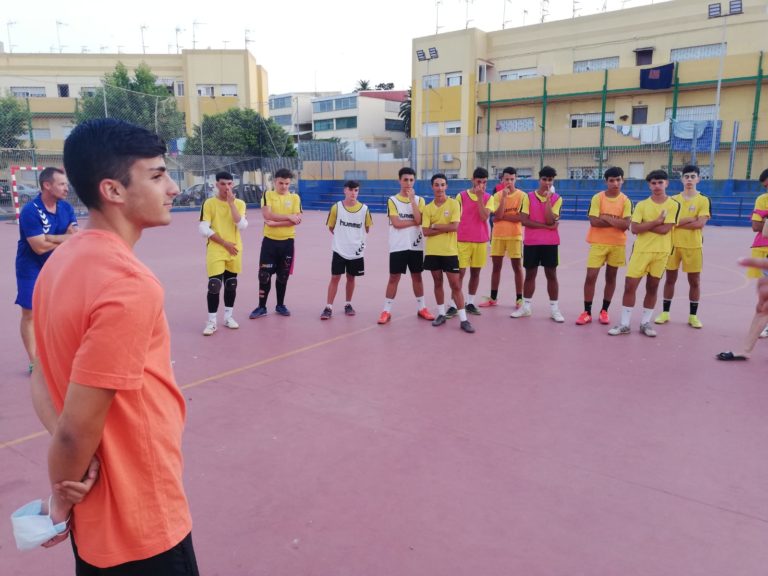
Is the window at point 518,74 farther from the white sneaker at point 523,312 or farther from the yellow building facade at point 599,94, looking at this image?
the white sneaker at point 523,312

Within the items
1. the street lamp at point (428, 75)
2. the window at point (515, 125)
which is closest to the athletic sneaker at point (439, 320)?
the street lamp at point (428, 75)

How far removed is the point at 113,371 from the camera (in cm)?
123

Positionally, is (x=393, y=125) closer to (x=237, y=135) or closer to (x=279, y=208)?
(x=237, y=135)

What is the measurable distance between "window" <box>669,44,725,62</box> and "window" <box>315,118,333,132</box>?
33.2 metres

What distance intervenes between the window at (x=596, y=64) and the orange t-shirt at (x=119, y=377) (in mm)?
33000

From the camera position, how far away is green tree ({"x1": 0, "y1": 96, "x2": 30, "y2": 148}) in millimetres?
23844

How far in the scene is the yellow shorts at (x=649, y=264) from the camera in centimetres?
622

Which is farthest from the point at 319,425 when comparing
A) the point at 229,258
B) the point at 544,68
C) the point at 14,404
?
the point at 544,68

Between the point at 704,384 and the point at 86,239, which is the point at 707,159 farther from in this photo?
the point at 86,239

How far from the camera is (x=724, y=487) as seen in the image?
3.17m

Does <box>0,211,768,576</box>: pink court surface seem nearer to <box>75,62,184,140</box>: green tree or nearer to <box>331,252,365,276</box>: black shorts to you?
<box>331,252,365,276</box>: black shorts

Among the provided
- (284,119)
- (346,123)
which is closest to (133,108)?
(346,123)

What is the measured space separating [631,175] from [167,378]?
29734 mm

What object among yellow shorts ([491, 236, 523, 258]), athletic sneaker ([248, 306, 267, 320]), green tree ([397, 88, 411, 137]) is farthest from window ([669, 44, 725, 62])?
athletic sneaker ([248, 306, 267, 320])
